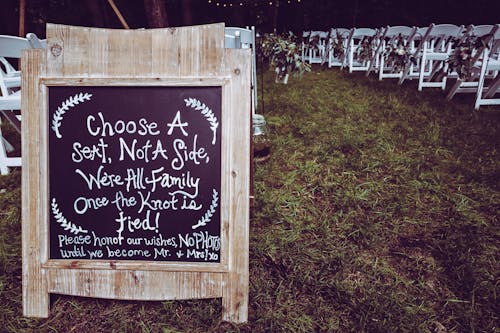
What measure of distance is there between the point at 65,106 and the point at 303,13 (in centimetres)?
1283

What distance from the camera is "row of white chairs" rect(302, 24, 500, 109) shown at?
423 cm

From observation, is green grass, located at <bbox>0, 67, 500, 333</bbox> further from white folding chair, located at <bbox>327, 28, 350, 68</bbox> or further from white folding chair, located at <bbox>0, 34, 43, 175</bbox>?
white folding chair, located at <bbox>327, 28, 350, 68</bbox>

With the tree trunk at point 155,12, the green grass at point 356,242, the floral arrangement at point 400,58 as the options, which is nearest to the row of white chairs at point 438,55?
the floral arrangement at point 400,58

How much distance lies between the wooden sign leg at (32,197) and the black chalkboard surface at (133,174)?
0.04 m

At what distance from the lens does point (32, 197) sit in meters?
1.45

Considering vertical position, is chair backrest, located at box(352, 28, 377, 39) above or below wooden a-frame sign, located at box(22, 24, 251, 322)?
above

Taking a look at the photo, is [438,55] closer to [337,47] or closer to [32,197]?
[337,47]

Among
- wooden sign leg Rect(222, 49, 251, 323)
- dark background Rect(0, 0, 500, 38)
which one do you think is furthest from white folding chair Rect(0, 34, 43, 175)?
dark background Rect(0, 0, 500, 38)

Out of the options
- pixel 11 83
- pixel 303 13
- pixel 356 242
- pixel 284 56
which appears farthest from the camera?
pixel 303 13

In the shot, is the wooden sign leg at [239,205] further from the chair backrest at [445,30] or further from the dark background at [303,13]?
the dark background at [303,13]

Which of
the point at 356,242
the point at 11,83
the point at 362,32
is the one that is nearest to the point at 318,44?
the point at 362,32

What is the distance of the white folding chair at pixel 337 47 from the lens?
26.6ft

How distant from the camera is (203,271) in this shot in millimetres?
1446

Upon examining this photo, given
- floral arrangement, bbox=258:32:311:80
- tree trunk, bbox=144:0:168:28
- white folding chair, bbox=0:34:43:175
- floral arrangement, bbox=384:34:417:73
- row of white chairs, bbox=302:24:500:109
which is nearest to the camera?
white folding chair, bbox=0:34:43:175
